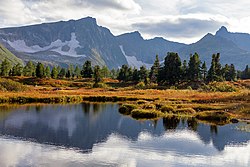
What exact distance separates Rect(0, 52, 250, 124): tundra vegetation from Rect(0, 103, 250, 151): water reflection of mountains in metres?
6.30

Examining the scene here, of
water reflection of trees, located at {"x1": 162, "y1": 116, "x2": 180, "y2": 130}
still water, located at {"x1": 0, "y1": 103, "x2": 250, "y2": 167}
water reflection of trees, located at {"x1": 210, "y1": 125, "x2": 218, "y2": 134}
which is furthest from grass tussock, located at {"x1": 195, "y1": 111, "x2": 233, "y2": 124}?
water reflection of trees, located at {"x1": 162, "y1": 116, "x2": 180, "y2": 130}

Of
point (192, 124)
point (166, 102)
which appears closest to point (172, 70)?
point (166, 102)

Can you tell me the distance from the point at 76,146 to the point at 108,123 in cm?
1752

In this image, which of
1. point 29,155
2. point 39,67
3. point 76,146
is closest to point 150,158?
point 76,146

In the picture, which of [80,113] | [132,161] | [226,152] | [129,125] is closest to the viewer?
[132,161]

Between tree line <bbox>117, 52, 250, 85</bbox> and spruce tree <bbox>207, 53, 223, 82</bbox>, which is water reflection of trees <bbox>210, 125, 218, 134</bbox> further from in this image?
spruce tree <bbox>207, 53, 223, 82</bbox>

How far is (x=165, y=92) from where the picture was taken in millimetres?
100750

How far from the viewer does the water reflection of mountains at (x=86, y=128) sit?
39875mm

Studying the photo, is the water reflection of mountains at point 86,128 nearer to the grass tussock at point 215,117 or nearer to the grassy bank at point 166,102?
the grass tussock at point 215,117

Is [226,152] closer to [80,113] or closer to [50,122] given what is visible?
[50,122]

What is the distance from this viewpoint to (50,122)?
51.6 metres

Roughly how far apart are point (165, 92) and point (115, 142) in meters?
64.0

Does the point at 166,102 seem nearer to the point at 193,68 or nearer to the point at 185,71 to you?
the point at 193,68

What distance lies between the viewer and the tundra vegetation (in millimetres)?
62031
